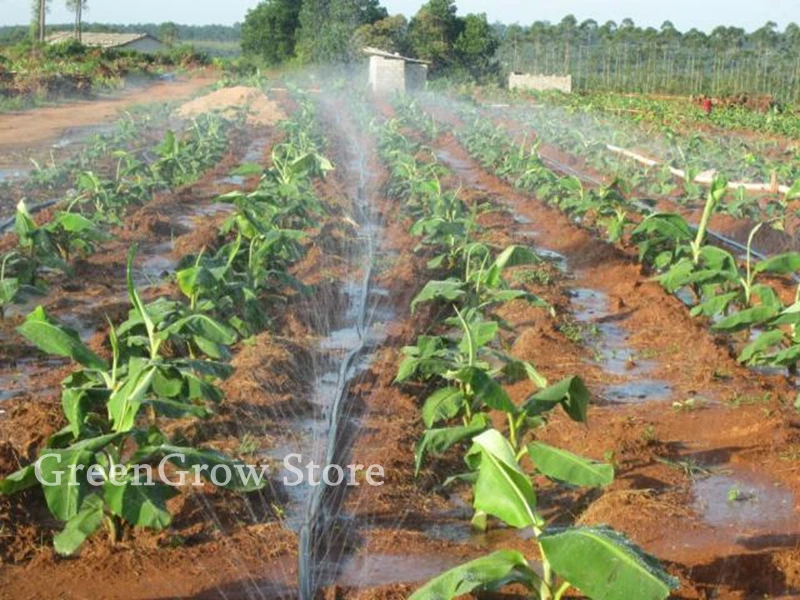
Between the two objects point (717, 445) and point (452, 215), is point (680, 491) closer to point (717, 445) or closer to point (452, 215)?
point (717, 445)

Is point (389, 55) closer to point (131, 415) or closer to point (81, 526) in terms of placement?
point (131, 415)

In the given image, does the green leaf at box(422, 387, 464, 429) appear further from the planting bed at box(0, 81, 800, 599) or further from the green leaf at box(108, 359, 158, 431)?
the green leaf at box(108, 359, 158, 431)

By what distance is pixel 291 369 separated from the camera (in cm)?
674

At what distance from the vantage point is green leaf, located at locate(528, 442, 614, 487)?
3816 mm

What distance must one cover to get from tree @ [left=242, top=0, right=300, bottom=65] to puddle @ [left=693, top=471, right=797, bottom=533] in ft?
180

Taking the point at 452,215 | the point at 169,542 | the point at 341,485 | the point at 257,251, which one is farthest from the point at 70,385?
the point at 452,215

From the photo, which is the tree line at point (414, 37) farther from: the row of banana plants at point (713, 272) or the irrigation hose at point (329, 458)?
the irrigation hose at point (329, 458)

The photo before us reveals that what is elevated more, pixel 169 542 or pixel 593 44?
pixel 593 44

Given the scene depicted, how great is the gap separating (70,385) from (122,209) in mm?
7686

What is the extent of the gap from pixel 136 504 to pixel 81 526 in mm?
263

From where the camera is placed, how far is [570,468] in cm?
389

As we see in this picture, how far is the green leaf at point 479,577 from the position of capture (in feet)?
10.2

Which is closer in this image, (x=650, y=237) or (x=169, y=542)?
(x=169, y=542)

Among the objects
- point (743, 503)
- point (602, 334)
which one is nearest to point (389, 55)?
point (602, 334)
